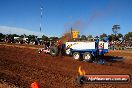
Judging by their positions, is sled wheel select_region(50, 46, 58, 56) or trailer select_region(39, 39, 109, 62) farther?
sled wheel select_region(50, 46, 58, 56)

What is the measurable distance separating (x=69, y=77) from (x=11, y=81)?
313 cm

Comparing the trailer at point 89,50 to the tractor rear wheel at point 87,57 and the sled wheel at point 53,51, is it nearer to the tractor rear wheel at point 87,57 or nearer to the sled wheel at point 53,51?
the tractor rear wheel at point 87,57

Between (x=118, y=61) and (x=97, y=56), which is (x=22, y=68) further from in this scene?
(x=118, y=61)

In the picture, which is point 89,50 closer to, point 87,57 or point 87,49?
point 87,49

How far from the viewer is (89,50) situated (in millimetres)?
21156

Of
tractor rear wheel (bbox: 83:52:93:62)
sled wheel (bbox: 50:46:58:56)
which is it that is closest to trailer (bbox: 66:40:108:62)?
tractor rear wheel (bbox: 83:52:93:62)

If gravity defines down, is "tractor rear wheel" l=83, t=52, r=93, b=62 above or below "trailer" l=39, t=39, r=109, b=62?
below

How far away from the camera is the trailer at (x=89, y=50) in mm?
21016

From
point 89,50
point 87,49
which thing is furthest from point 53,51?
point 89,50

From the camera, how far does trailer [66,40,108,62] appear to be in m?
21.0

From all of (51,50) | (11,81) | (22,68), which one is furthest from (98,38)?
(11,81)

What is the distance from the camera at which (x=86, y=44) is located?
21219 millimetres

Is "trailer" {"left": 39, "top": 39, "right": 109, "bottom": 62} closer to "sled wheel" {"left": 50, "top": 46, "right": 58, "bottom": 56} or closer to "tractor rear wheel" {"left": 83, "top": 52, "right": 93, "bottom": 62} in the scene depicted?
"tractor rear wheel" {"left": 83, "top": 52, "right": 93, "bottom": 62}

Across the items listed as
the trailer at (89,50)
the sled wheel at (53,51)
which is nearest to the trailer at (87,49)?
the trailer at (89,50)
